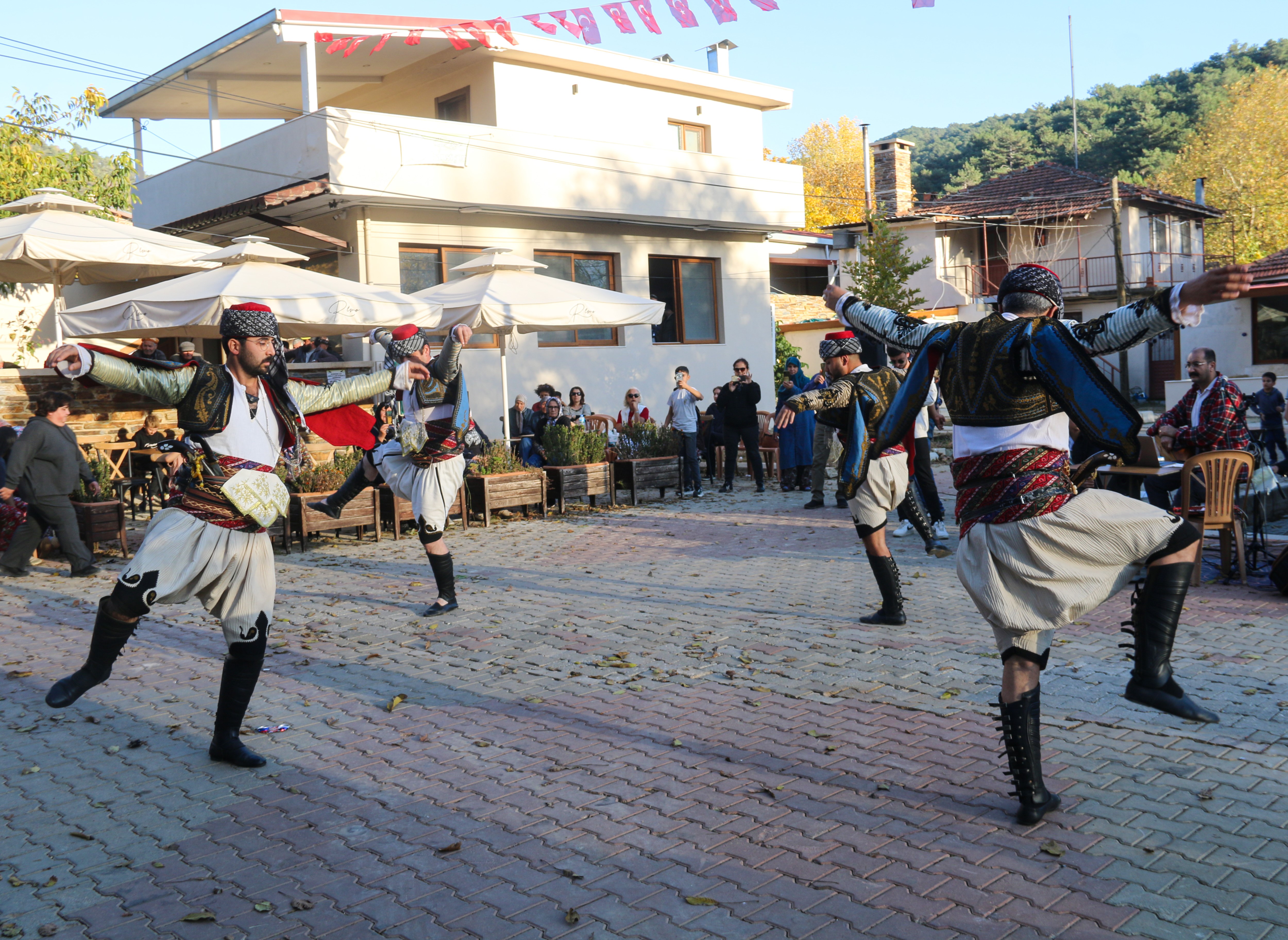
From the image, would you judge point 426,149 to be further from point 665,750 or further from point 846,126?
point 846,126

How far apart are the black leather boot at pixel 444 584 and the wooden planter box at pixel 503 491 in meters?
4.91

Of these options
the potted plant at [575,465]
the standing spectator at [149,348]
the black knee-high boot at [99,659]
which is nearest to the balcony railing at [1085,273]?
the potted plant at [575,465]

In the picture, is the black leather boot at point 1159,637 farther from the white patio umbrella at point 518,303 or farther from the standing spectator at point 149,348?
the standing spectator at point 149,348

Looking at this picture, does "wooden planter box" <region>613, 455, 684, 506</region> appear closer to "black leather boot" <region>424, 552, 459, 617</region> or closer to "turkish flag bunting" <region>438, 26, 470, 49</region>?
"black leather boot" <region>424, 552, 459, 617</region>

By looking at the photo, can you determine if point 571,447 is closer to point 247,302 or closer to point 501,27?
point 247,302

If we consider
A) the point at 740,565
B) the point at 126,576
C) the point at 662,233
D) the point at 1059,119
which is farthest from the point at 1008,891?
the point at 1059,119

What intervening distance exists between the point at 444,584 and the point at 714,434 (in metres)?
10.2

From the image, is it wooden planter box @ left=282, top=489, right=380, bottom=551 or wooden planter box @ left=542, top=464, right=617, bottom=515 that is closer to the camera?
wooden planter box @ left=282, top=489, right=380, bottom=551

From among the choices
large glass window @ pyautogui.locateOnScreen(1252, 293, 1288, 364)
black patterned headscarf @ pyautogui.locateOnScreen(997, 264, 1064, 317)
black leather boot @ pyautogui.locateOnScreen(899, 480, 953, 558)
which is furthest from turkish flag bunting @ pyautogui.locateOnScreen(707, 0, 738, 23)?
large glass window @ pyautogui.locateOnScreen(1252, 293, 1288, 364)

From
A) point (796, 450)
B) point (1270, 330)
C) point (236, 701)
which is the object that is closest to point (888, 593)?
point (236, 701)

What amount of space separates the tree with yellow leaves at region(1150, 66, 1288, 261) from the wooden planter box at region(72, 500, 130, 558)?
50424 millimetres

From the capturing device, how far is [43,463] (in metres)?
9.88

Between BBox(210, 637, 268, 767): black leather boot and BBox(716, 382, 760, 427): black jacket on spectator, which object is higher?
BBox(716, 382, 760, 427): black jacket on spectator

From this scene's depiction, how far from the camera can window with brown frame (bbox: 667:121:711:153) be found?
24156 millimetres
